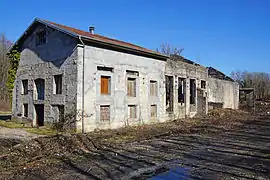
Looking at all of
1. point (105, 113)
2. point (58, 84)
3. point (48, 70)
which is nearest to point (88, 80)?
point (105, 113)

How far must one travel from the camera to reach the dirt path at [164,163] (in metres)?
6.36

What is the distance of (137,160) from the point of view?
26.0 ft

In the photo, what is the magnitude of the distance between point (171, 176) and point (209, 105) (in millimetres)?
22458

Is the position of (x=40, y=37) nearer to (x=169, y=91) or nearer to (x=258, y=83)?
(x=169, y=91)

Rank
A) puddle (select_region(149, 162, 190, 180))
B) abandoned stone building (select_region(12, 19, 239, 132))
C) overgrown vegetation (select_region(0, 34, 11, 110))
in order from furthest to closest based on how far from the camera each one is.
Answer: overgrown vegetation (select_region(0, 34, 11, 110)), abandoned stone building (select_region(12, 19, 239, 132)), puddle (select_region(149, 162, 190, 180))

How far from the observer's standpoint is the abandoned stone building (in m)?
14.0

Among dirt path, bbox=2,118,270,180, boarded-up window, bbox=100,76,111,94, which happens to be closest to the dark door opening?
boarded-up window, bbox=100,76,111,94

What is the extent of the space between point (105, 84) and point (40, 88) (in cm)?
486

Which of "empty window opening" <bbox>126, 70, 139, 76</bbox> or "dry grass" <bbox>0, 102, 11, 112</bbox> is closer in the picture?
"empty window opening" <bbox>126, 70, 139, 76</bbox>

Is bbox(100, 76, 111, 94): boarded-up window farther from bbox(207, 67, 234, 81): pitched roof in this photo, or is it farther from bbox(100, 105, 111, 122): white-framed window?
bbox(207, 67, 234, 81): pitched roof

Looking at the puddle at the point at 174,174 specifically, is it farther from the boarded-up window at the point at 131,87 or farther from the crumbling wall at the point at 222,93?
the crumbling wall at the point at 222,93

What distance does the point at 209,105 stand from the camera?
2752 cm

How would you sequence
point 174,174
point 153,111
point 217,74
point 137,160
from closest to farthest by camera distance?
point 174,174 → point 137,160 → point 153,111 → point 217,74

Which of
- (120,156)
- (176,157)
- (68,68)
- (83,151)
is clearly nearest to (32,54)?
(68,68)
